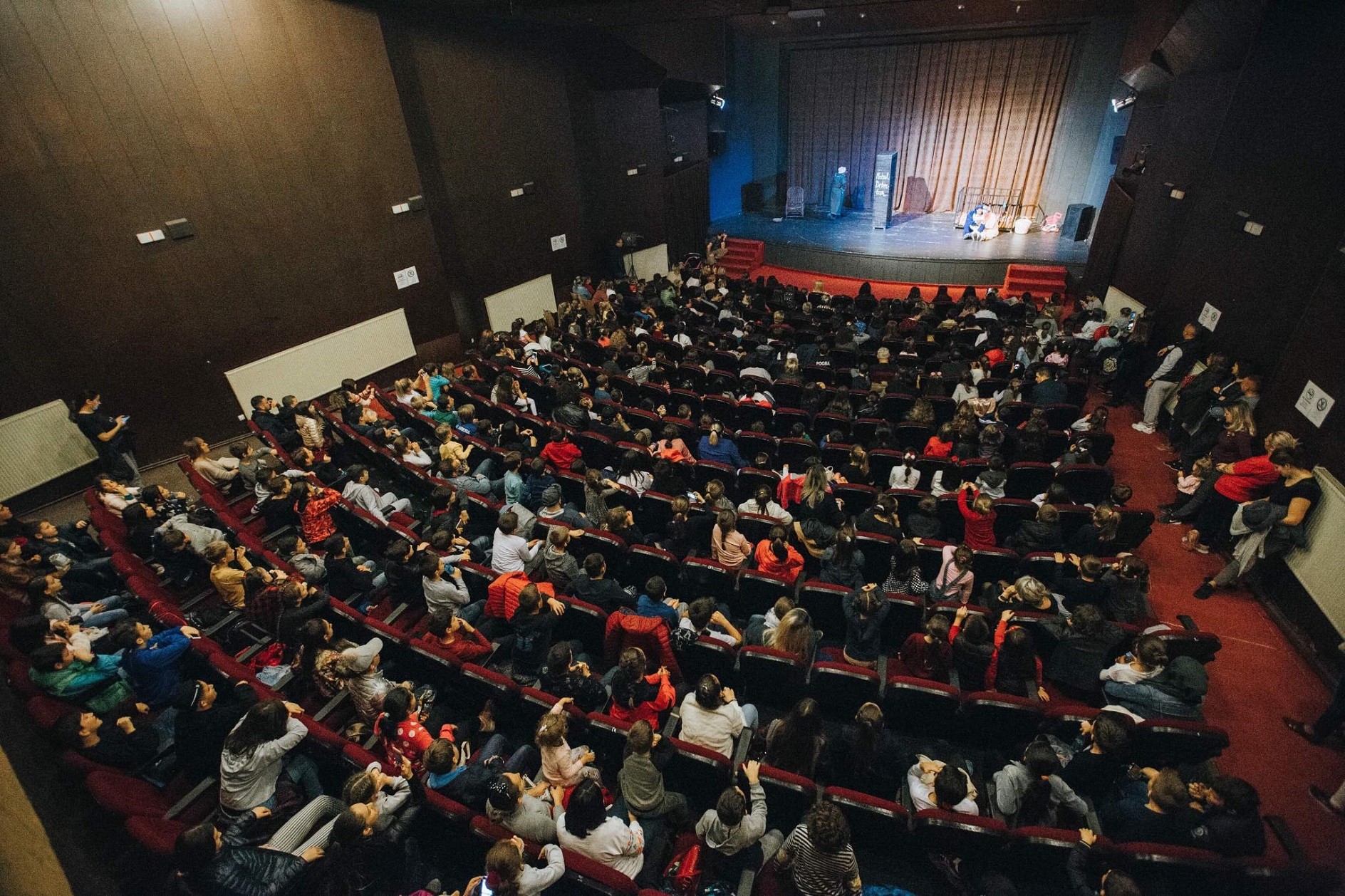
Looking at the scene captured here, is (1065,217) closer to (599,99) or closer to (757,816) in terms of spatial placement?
(599,99)

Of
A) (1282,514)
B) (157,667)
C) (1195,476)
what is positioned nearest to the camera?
(157,667)

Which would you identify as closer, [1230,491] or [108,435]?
[1230,491]

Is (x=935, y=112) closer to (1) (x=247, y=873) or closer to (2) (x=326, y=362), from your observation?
(2) (x=326, y=362)

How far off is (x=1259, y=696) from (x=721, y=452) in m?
4.19

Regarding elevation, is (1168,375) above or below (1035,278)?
above

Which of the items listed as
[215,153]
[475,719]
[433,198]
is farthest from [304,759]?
[433,198]

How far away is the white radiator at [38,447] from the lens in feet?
19.4

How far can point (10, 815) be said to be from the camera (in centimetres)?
103

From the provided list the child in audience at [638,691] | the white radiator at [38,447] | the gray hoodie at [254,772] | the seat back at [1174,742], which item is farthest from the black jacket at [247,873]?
the white radiator at [38,447]

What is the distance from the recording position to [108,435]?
20.2ft

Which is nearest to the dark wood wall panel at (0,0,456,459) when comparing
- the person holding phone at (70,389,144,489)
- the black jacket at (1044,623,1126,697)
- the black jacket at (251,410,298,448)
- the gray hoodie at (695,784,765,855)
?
the person holding phone at (70,389,144,489)

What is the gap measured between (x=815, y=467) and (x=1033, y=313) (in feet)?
21.7

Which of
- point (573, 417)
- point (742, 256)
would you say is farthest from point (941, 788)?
point (742, 256)

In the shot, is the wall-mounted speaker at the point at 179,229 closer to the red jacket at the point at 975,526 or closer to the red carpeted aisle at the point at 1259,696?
the red jacket at the point at 975,526
